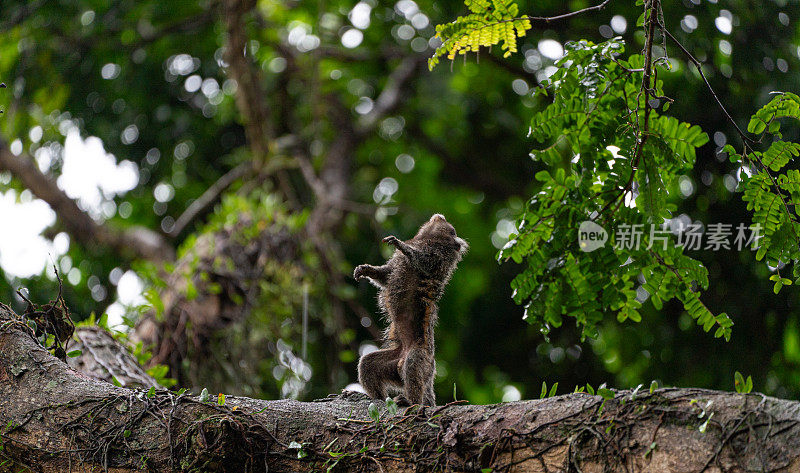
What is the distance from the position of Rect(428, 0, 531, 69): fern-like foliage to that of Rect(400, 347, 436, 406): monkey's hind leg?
1755 millimetres

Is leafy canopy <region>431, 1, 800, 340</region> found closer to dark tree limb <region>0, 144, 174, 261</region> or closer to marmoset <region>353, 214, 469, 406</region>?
marmoset <region>353, 214, 469, 406</region>

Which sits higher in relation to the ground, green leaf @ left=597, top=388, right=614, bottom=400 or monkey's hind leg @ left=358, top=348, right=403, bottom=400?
green leaf @ left=597, top=388, right=614, bottom=400

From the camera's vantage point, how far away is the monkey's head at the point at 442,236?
17.4 feet

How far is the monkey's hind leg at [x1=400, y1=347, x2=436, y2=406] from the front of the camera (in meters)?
4.54

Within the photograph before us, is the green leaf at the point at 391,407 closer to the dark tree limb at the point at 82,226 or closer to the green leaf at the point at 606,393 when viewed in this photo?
the green leaf at the point at 606,393

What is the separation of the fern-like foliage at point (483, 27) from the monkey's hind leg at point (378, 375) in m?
1.93

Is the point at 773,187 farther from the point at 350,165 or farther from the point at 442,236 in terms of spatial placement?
the point at 350,165

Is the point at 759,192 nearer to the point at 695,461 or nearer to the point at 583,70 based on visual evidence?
the point at 583,70

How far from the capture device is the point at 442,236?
5320 mm

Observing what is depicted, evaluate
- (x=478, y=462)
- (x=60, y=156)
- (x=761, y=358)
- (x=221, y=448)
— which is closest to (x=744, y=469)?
(x=478, y=462)

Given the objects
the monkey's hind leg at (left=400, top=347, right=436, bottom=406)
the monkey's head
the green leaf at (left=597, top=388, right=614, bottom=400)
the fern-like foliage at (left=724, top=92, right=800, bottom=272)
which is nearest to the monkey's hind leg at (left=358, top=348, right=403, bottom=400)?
the monkey's hind leg at (left=400, top=347, right=436, bottom=406)

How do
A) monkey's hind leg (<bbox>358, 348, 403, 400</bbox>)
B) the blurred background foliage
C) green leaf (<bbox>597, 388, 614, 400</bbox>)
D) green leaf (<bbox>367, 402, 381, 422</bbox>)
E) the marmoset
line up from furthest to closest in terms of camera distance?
1. the blurred background foliage
2. monkey's hind leg (<bbox>358, 348, 403, 400</bbox>)
3. the marmoset
4. green leaf (<bbox>367, 402, 381, 422</bbox>)
5. green leaf (<bbox>597, 388, 614, 400</bbox>)

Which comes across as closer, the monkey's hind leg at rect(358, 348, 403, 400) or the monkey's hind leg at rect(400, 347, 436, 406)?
the monkey's hind leg at rect(400, 347, 436, 406)

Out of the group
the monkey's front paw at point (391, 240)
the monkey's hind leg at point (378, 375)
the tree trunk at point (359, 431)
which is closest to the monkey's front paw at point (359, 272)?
the monkey's front paw at point (391, 240)
